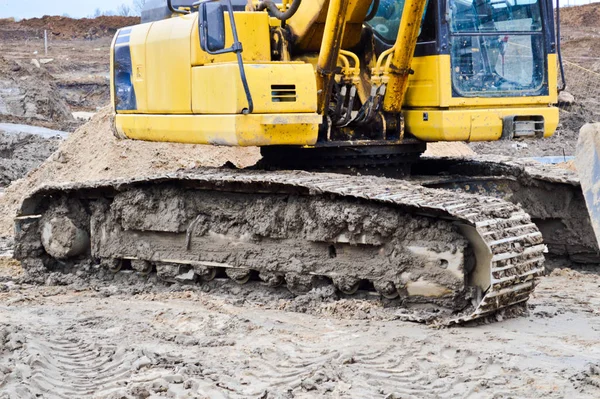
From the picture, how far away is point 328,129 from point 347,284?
1284 mm

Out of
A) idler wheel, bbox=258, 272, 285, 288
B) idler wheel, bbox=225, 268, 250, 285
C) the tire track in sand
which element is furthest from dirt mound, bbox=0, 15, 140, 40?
the tire track in sand

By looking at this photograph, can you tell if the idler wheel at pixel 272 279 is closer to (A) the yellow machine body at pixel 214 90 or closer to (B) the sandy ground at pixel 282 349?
(B) the sandy ground at pixel 282 349

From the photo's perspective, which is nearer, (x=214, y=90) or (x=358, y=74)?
(x=214, y=90)

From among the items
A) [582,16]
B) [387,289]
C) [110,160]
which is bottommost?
[387,289]

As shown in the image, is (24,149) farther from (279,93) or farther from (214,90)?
(279,93)

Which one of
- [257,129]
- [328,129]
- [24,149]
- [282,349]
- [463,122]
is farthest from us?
[24,149]

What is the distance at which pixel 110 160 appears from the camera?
37.3 feet

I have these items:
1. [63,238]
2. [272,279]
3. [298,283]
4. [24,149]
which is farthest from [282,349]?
[24,149]

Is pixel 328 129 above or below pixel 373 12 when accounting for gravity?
below

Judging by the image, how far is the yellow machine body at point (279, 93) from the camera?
21.7ft

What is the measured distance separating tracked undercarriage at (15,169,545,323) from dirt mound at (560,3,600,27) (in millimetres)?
33912

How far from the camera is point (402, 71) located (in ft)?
22.8

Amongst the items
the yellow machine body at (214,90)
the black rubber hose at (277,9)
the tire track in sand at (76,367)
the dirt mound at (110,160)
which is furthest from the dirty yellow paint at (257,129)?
the dirt mound at (110,160)

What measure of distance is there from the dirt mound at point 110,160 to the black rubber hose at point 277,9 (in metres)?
4.02
